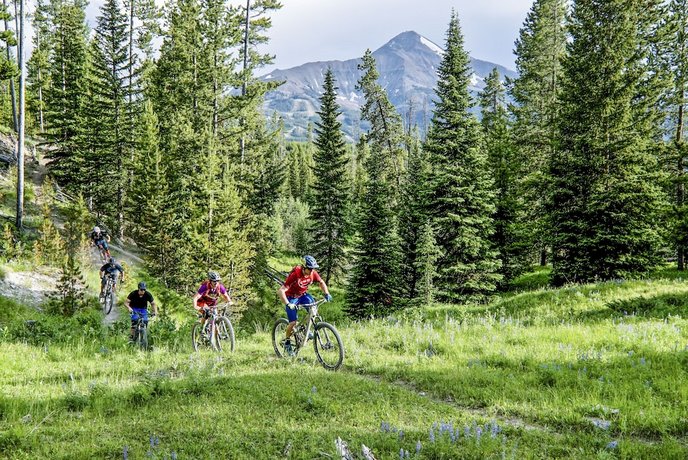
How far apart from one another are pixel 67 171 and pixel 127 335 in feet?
84.5

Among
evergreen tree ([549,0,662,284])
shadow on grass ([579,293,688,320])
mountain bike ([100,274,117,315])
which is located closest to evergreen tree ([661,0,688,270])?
evergreen tree ([549,0,662,284])

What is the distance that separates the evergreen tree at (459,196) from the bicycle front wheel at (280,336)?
14825mm

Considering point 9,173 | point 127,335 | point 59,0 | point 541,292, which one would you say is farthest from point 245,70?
point 59,0

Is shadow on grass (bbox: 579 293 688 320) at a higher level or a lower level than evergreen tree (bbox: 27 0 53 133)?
lower

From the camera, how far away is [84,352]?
410 inches

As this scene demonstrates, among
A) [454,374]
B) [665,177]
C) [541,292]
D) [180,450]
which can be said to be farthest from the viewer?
[665,177]

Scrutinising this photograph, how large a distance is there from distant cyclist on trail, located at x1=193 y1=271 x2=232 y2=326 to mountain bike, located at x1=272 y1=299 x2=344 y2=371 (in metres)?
2.34

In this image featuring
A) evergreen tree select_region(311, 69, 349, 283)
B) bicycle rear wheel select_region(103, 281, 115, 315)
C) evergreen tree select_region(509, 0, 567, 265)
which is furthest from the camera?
evergreen tree select_region(311, 69, 349, 283)

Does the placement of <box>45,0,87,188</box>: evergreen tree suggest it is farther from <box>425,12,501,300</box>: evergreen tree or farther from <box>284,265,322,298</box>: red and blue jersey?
<box>284,265,322,298</box>: red and blue jersey

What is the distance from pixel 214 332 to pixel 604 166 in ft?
65.4

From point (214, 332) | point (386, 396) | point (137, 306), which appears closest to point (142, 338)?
point (137, 306)

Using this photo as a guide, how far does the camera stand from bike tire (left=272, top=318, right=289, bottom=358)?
9.56 metres

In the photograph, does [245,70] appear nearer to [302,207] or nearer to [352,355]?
[352,355]

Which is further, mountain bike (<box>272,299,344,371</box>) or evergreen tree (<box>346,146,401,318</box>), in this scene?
evergreen tree (<box>346,146,401,318</box>)
